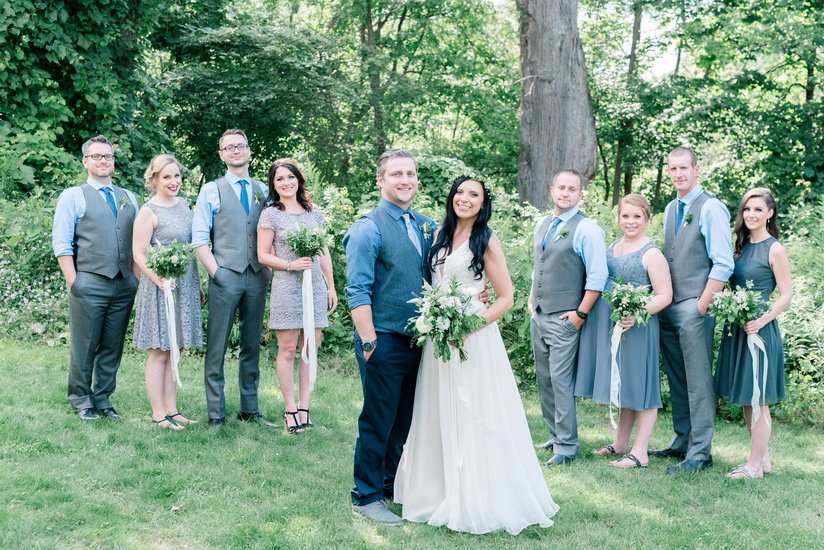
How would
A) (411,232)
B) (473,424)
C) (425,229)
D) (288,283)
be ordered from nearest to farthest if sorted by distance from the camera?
(473,424) → (411,232) → (425,229) → (288,283)

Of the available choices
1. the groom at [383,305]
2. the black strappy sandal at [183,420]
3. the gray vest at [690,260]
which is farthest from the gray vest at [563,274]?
the black strappy sandal at [183,420]

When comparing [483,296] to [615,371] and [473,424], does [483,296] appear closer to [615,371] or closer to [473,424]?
[473,424]

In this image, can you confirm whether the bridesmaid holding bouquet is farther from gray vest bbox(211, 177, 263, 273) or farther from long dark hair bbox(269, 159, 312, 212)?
gray vest bbox(211, 177, 263, 273)

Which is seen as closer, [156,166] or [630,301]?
[630,301]

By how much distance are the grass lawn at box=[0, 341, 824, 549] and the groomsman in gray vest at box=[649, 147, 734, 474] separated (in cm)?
36

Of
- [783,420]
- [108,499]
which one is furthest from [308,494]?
[783,420]

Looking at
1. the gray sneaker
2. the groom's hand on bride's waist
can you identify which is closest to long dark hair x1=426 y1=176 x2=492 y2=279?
the groom's hand on bride's waist

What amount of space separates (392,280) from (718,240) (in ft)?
8.32

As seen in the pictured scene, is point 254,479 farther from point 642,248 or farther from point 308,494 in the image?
point 642,248

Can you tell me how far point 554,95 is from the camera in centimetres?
1046

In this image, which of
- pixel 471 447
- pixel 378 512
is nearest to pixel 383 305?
pixel 471 447

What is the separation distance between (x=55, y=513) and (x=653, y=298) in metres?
4.19

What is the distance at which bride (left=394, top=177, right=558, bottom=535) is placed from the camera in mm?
4066

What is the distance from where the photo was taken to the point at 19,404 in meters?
5.98
